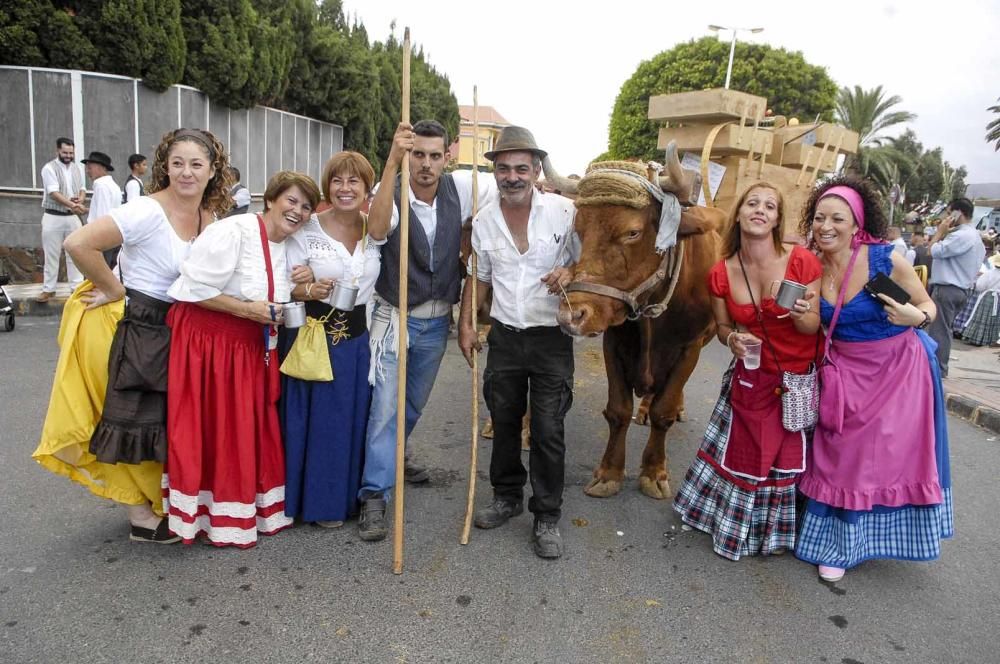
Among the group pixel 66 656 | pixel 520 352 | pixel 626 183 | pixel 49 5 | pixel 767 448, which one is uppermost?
pixel 49 5

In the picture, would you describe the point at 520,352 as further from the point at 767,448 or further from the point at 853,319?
the point at 853,319

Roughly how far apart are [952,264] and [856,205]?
20.4 feet

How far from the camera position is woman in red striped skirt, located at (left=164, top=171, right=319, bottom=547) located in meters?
3.13

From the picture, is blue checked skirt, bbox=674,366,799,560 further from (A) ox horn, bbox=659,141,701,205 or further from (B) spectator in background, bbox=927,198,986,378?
(B) spectator in background, bbox=927,198,986,378

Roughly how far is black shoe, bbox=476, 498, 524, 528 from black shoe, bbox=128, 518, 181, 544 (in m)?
1.54

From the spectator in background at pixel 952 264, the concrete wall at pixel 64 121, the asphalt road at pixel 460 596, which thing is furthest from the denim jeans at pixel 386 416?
the concrete wall at pixel 64 121

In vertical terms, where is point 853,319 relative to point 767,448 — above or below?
above

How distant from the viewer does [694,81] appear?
2612 centimetres

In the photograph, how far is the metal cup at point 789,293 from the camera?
3006mm

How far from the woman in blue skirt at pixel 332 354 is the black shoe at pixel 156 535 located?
561mm

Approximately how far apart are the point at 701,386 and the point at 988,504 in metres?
2.92

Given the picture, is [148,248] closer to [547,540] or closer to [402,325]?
[402,325]

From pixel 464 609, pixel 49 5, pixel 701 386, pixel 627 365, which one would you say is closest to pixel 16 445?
pixel 464 609

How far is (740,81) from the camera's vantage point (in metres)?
26.3
